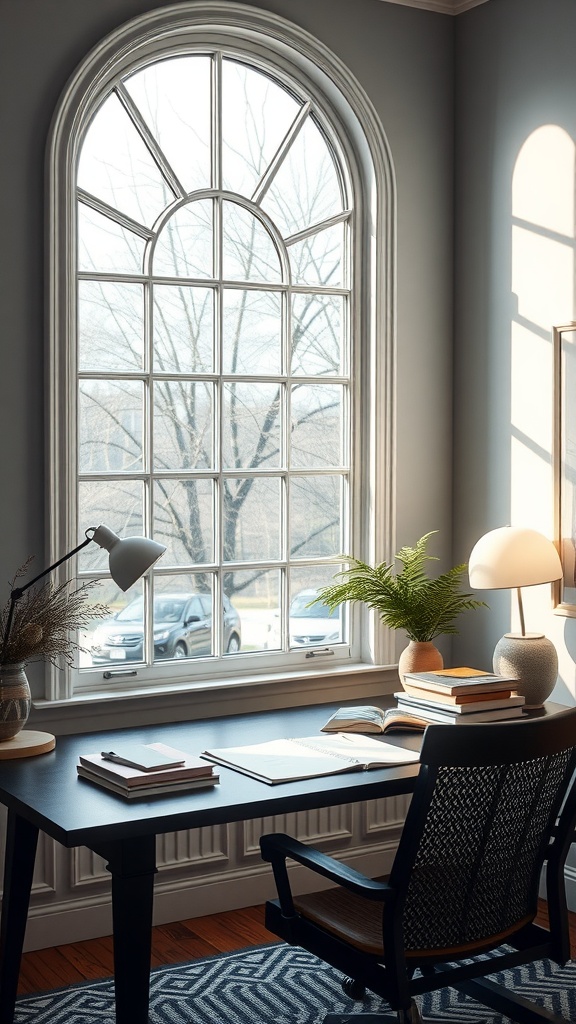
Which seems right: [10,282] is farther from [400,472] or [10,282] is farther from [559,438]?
[559,438]

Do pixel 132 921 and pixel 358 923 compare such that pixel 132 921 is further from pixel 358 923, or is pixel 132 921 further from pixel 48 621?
pixel 48 621

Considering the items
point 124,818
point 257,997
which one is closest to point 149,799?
point 124,818

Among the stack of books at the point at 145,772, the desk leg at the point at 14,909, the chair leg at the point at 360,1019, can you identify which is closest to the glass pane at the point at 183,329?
the stack of books at the point at 145,772

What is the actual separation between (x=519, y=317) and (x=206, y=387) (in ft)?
3.62

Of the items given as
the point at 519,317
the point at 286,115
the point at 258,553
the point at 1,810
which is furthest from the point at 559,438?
the point at 1,810

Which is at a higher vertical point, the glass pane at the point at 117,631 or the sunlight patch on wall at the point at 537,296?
the sunlight patch on wall at the point at 537,296

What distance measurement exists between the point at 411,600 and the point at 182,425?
0.95 meters

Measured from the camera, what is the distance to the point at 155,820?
7.49 ft

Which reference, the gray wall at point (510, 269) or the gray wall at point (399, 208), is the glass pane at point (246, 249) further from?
the gray wall at point (510, 269)

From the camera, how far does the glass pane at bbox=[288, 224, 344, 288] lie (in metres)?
3.86

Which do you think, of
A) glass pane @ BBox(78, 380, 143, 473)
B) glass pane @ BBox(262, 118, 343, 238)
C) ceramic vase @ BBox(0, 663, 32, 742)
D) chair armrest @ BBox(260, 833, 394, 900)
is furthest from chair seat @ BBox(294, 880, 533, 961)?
glass pane @ BBox(262, 118, 343, 238)

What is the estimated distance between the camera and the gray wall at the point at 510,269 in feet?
11.9

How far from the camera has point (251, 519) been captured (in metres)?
3.80

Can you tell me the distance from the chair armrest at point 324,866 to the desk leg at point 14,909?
0.69 meters
